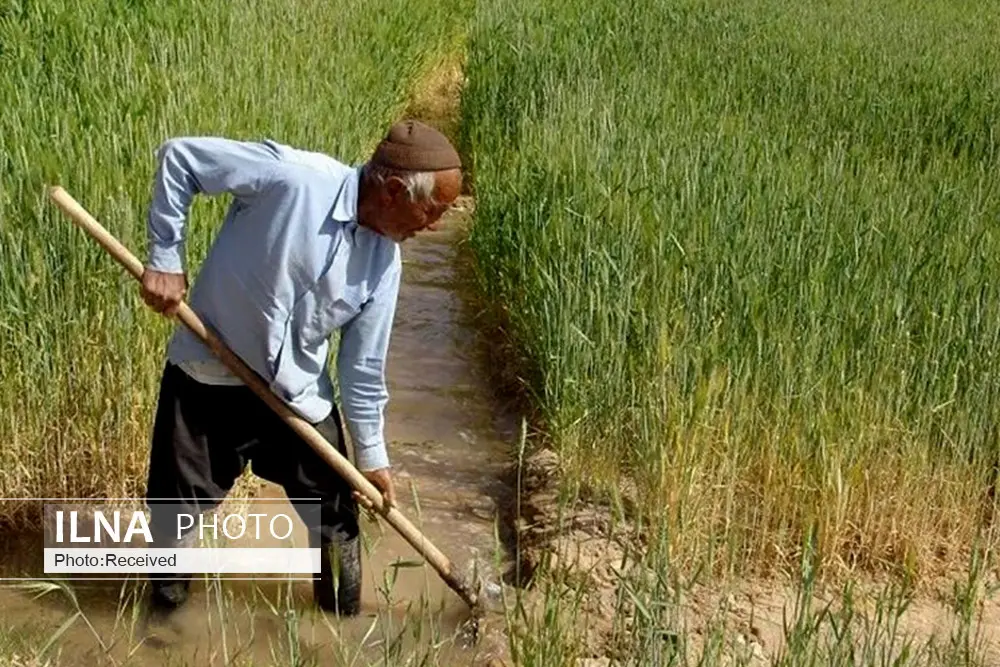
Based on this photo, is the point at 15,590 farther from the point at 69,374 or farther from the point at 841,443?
the point at 841,443

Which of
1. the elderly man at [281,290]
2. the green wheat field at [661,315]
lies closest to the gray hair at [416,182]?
A: the elderly man at [281,290]

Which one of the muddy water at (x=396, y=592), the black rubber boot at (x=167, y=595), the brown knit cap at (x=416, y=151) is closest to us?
the brown knit cap at (x=416, y=151)

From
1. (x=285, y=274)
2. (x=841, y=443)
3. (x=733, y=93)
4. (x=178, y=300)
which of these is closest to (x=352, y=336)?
(x=285, y=274)

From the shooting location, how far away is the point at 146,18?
5418 mm

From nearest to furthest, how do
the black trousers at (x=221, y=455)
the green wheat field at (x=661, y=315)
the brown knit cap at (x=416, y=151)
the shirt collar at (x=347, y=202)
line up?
the brown knit cap at (x=416, y=151) < the shirt collar at (x=347, y=202) < the black trousers at (x=221, y=455) < the green wheat field at (x=661, y=315)

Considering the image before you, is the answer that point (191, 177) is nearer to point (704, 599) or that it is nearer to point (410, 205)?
point (410, 205)

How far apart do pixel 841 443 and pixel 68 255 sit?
6.81 ft

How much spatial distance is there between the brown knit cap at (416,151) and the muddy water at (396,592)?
67 centimetres

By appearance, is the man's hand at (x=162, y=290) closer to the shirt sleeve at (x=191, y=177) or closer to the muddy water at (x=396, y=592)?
the shirt sleeve at (x=191, y=177)

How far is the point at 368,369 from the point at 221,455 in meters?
0.43

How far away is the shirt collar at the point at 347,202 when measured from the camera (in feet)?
8.04

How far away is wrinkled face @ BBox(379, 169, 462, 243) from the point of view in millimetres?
2367

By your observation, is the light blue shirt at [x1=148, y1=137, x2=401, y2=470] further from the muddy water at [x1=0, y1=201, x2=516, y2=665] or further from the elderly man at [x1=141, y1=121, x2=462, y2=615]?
the muddy water at [x1=0, y1=201, x2=516, y2=665]

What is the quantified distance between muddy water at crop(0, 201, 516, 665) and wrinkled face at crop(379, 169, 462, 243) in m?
0.55
